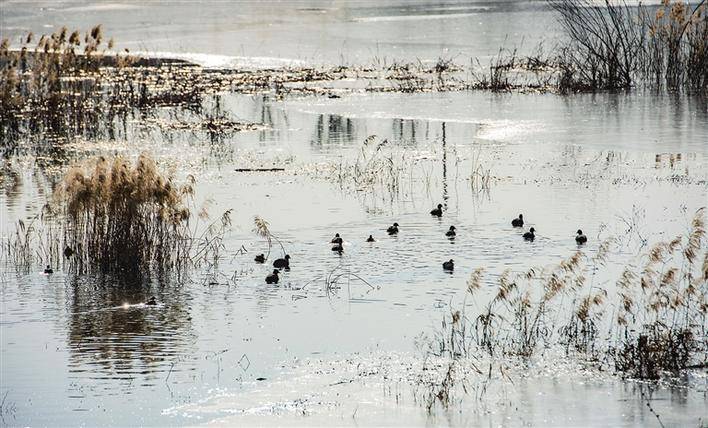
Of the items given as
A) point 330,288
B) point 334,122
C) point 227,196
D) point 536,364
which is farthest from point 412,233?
point 334,122

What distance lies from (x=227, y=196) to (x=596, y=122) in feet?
26.6

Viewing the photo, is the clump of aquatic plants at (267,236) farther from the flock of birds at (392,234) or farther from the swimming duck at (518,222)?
the swimming duck at (518,222)

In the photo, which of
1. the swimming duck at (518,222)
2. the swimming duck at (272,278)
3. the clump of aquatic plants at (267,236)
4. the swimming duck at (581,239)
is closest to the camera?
the swimming duck at (272,278)

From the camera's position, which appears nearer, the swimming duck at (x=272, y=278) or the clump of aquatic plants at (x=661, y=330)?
the clump of aquatic plants at (x=661, y=330)

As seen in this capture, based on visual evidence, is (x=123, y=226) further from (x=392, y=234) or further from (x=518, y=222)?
(x=518, y=222)

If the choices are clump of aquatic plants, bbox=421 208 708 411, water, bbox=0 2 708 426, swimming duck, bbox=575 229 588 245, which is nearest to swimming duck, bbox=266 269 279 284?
water, bbox=0 2 708 426

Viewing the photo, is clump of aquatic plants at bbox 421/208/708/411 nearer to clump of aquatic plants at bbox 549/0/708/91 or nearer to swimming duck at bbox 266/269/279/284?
swimming duck at bbox 266/269/279/284

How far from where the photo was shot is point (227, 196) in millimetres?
15992

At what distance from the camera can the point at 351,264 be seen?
39.3 feet

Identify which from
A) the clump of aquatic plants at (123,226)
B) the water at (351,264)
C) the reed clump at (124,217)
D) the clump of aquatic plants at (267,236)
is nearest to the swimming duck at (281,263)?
the water at (351,264)

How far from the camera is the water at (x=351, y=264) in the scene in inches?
316

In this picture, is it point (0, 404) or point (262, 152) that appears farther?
point (262, 152)

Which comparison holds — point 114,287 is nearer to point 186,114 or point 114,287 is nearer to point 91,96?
point 186,114

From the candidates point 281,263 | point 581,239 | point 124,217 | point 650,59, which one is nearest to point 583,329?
point 581,239
